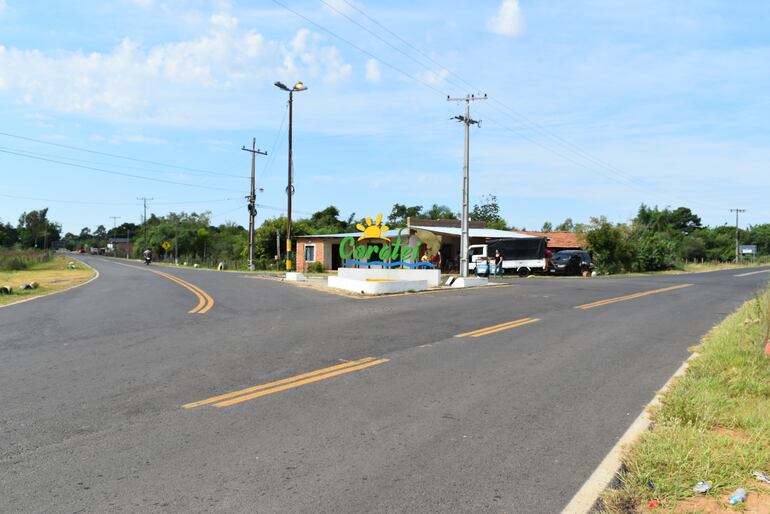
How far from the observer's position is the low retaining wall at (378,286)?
21.1 metres

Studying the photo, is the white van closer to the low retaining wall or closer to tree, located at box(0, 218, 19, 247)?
the low retaining wall

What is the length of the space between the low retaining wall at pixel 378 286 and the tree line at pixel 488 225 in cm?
2467

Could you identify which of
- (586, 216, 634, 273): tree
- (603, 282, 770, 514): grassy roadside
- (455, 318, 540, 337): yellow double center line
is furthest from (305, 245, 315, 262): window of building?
(603, 282, 770, 514): grassy roadside

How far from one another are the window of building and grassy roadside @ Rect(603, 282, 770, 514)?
138 feet

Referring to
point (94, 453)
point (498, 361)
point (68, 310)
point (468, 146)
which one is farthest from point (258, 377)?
point (468, 146)

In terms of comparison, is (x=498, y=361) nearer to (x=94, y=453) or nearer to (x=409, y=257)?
(x=94, y=453)

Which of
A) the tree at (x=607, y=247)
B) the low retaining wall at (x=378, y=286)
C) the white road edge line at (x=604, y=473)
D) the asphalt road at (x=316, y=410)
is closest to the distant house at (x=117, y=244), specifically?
the tree at (x=607, y=247)

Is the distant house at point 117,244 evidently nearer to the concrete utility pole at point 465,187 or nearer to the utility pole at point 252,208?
the utility pole at point 252,208

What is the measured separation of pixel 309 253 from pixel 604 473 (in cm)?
4530

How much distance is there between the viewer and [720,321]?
14266 mm

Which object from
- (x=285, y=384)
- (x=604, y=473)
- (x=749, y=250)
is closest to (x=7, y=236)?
(x=285, y=384)

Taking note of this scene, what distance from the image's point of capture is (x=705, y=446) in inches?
195

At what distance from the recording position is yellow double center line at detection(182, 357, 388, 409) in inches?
257

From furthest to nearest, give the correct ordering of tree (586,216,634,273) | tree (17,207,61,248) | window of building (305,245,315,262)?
1. tree (17,207,61,248)
2. window of building (305,245,315,262)
3. tree (586,216,634,273)
